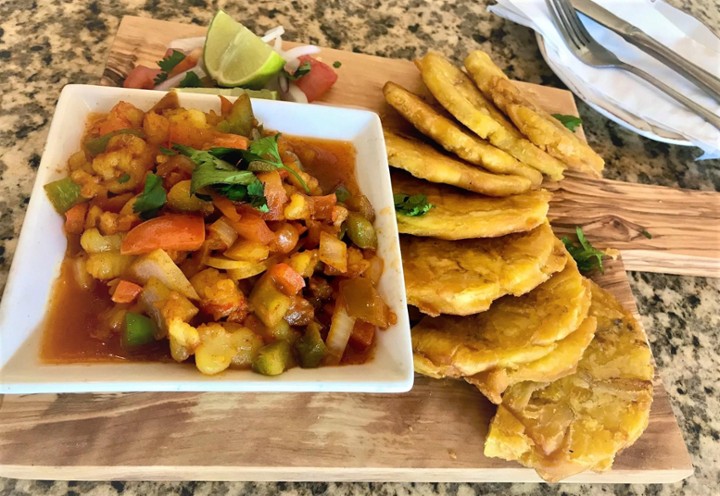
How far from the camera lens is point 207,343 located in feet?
6.26

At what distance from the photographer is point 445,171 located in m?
2.69

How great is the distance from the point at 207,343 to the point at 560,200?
2356 millimetres

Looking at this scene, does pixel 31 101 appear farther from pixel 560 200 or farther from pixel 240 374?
pixel 560 200

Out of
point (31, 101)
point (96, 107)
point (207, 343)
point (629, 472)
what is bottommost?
point (629, 472)

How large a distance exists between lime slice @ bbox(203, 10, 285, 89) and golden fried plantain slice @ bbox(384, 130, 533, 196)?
2.43ft

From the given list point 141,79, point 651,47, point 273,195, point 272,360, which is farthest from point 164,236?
point 651,47

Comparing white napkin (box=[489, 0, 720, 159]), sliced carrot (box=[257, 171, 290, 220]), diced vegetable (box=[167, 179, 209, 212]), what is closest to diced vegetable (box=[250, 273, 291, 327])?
sliced carrot (box=[257, 171, 290, 220])

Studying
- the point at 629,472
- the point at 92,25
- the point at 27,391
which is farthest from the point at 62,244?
the point at 629,472

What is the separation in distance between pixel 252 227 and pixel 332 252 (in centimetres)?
31

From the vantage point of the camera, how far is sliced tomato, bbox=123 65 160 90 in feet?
10.3

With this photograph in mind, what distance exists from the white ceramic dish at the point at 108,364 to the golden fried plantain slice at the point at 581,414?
2.26ft

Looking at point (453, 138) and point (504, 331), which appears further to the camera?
point (453, 138)

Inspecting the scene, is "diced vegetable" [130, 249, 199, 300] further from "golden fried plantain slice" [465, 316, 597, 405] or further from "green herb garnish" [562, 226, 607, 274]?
"green herb garnish" [562, 226, 607, 274]

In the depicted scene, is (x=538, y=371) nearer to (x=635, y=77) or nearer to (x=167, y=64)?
(x=167, y=64)
